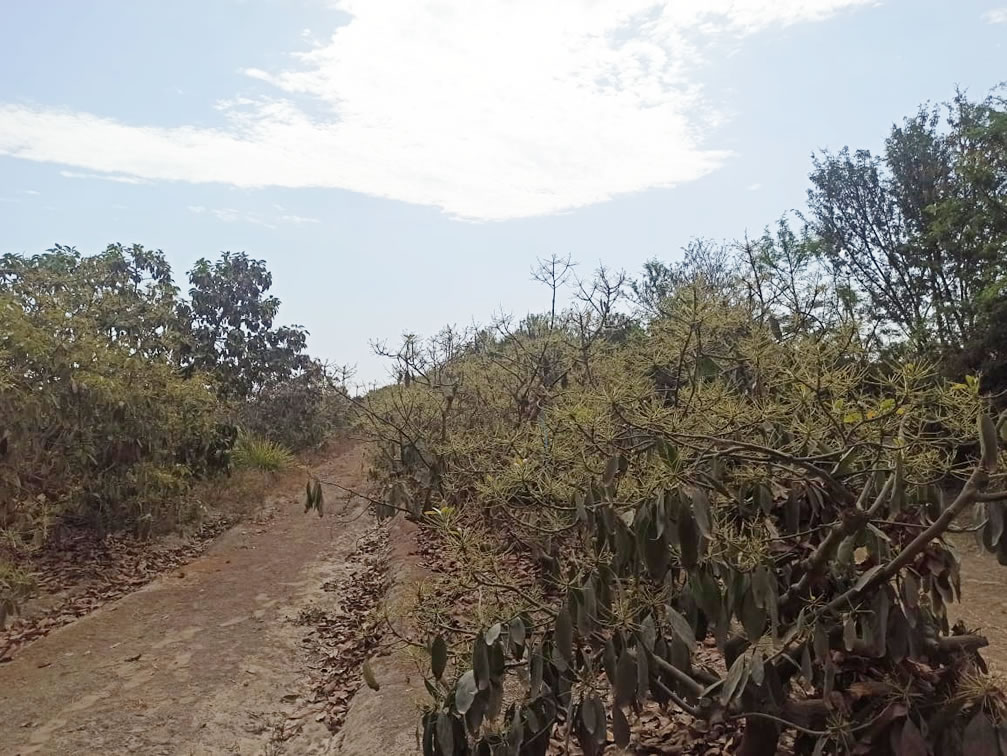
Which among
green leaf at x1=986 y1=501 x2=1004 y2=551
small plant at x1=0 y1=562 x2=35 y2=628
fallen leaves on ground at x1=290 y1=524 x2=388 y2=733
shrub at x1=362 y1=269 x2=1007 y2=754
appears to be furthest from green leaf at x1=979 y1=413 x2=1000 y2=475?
small plant at x1=0 y1=562 x2=35 y2=628

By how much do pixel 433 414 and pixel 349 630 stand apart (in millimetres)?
2142

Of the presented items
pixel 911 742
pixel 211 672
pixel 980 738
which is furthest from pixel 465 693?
pixel 211 672

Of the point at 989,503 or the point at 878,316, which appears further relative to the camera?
the point at 878,316

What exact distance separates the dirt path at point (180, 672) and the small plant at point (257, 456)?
4.44m

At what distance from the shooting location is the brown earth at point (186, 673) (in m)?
3.92

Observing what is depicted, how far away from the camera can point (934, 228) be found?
1074 centimetres

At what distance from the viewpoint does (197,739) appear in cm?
390

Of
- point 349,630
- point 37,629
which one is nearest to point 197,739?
point 349,630

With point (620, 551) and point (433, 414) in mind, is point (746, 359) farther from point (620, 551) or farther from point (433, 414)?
point (433, 414)

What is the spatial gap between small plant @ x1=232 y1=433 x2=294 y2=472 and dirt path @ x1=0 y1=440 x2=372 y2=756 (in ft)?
14.6

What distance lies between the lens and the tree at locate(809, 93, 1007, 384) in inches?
383

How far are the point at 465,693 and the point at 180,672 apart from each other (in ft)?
12.4

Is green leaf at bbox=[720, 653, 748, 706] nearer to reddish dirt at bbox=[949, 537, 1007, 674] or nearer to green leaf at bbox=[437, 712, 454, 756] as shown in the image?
green leaf at bbox=[437, 712, 454, 756]

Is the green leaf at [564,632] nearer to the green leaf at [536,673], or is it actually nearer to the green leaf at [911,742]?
the green leaf at [536,673]
